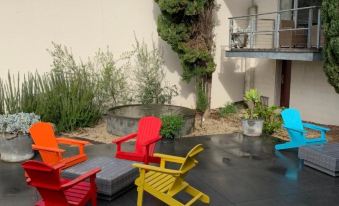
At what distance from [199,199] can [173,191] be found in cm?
49

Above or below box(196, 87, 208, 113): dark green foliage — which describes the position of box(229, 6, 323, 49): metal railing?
above

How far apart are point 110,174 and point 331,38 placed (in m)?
5.38

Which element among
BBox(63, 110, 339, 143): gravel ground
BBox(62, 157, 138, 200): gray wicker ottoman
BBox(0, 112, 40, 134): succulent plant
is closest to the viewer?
BBox(62, 157, 138, 200): gray wicker ottoman

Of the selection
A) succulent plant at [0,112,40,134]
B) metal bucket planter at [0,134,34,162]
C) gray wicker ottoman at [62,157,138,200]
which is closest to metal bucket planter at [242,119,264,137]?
gray wicker ottoman at [62,157,138,200]

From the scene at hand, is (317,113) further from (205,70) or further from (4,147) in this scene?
(4,147)

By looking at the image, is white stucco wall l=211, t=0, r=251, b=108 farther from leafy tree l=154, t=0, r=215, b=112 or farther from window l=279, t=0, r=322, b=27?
leafy tree l=154, t=0, r=215, b=112

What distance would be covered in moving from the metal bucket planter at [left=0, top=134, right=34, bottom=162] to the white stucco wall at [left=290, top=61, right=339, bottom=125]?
7.51m

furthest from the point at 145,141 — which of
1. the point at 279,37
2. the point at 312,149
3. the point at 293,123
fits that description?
the point at 279,37

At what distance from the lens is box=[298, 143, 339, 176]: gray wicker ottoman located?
5827 millimetres

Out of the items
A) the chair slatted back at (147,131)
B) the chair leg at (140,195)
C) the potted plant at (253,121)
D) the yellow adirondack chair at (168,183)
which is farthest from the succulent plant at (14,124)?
the potted plant at (253,121)

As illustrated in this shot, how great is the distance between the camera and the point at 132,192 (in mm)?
5141

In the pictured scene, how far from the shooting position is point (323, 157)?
5.97m

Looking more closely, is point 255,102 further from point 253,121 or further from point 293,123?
point 293,123

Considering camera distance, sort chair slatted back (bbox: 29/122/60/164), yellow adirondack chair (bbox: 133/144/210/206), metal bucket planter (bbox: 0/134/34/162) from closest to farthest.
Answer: yellow adirondack chair (bbox: 133/144/210/206) → chair slatted back (bbox: 29/122/60/164) → metal bucket planter (bbox: 0/134/34/162)
